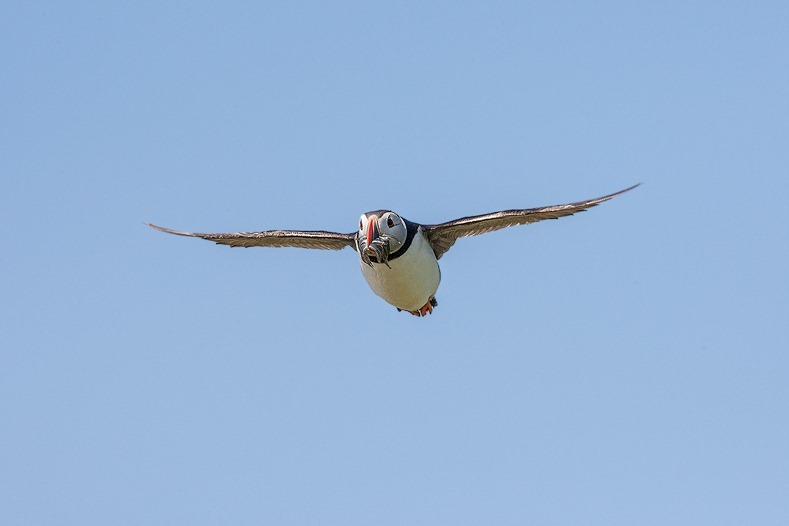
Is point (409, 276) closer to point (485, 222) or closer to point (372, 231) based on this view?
point (372, 231)

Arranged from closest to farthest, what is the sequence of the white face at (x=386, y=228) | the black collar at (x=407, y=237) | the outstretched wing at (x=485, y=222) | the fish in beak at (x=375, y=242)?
1. the fish in beak at (x=375, y=242)
2. the white face at (x=386, y=228)
3. the black collar at (x=407, y=237)
4. the outstretched wing at (x=485, y=222)

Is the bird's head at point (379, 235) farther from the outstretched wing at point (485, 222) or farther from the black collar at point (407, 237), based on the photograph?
the outstretched wing at point (485, 222)

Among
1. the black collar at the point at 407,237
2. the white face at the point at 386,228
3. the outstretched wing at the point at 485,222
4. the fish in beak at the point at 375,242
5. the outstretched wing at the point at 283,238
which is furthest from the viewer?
the outstretched wing at the point at 283,238

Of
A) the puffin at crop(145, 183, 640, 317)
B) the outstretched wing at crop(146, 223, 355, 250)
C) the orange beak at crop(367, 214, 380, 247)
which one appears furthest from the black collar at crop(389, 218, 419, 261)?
the outstretched wing at crop(146, 223, 355, 250)

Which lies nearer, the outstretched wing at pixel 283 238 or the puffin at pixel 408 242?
the puffin at pixel 408 242

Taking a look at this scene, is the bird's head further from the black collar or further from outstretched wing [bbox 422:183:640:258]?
outstretched wing [bbox 422:183:640:258]

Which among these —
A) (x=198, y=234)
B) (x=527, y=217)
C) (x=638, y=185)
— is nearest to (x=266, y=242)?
(x=198, y=234)

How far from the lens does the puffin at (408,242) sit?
51.0 m

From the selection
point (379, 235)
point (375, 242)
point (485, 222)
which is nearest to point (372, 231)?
point (379, 235)

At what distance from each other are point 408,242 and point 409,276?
1255 mm

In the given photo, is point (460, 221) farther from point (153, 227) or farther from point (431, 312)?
point (153, 227)

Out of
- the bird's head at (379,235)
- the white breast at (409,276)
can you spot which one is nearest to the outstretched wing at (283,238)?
the white breast at (409,276)

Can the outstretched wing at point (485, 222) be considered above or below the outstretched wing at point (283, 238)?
below

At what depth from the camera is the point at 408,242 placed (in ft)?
170
